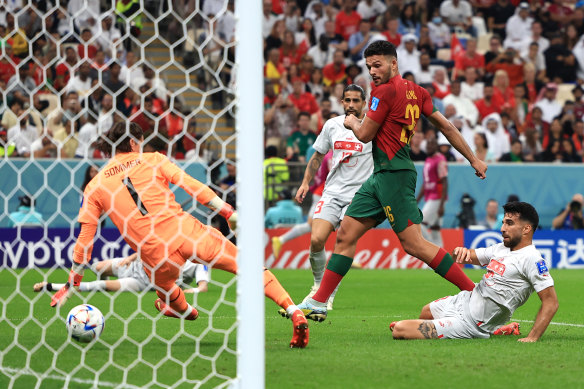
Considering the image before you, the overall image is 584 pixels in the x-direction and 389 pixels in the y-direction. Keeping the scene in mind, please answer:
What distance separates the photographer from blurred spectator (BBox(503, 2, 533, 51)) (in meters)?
19.7

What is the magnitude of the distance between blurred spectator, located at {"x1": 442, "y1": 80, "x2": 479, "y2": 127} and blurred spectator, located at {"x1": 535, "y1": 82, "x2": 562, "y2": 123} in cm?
146

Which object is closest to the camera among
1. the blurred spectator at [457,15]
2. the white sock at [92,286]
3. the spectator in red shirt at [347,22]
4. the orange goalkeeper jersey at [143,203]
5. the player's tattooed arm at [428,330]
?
the orange goalkeeper jersey at [143,203]

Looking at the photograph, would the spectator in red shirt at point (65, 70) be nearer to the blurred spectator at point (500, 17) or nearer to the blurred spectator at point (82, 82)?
the blurred spectator at point (82, 82)

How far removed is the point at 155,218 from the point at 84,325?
0.82m

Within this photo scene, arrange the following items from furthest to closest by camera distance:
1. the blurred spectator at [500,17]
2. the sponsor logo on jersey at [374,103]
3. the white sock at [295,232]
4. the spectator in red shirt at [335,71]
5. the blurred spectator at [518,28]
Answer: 1. the blurred spectator at [500,17]
2. the blurred spectator at [518,28]
3. the spectator in red shirt at [335,71]
4. the white sock at [295,232]
5. the sponsor logo on jersey at [374,103]

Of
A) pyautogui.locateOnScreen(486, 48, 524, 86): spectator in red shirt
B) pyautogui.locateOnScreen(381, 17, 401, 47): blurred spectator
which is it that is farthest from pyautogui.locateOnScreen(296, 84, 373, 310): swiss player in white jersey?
pyautogui.locateOnScreen(486, 48, 524, 86): spectator in red shirt

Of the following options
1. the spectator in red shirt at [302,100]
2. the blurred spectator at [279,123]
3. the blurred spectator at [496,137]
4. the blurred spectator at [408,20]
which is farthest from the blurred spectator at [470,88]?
the blurred spectator at [279,123]

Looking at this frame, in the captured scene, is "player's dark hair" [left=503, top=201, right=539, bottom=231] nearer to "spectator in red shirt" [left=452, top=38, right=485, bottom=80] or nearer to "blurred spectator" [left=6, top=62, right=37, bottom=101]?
"blurred spectator" [left=6, top=62, right=37, bottom=101]

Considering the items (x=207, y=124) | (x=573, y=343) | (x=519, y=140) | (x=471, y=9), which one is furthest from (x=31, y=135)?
(x=471, y=9)

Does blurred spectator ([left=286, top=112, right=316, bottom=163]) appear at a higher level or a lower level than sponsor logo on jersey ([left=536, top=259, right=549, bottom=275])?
higher

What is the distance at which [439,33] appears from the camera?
19312 mm

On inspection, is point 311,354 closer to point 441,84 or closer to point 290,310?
point 290,310

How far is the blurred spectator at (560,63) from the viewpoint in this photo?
19.2 m

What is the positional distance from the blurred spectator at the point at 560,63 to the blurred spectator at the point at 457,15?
1.74m
